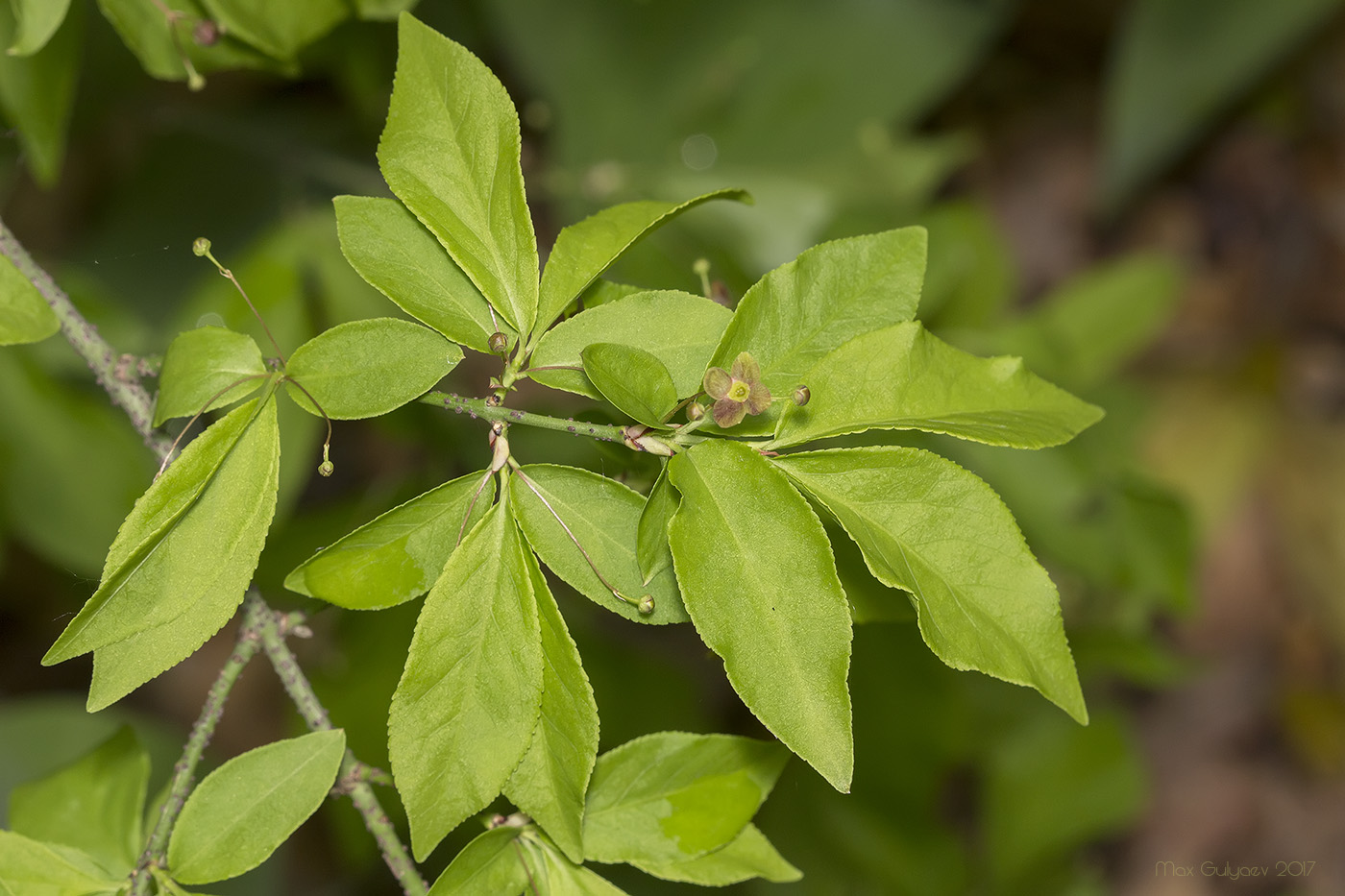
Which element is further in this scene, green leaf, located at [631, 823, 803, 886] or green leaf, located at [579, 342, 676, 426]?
green leaf, located at [631, 823, 803, 886]

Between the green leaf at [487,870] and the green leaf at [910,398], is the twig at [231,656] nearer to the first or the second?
the green leaf at [487,870]

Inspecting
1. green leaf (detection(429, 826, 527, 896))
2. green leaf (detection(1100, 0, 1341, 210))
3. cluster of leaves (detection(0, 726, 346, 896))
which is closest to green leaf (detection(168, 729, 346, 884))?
cluster of leaves (detection(0, 726, 346, 896))

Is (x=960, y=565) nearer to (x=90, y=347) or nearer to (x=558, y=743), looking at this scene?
(x=558, y=743)

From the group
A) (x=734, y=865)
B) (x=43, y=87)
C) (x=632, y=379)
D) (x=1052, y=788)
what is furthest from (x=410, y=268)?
(x=1052, y=788)

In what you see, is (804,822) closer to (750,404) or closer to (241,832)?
(241,832)

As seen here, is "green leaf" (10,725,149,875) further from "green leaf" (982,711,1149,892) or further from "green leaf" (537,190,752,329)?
"green leaf" (982,711,1149,892)
